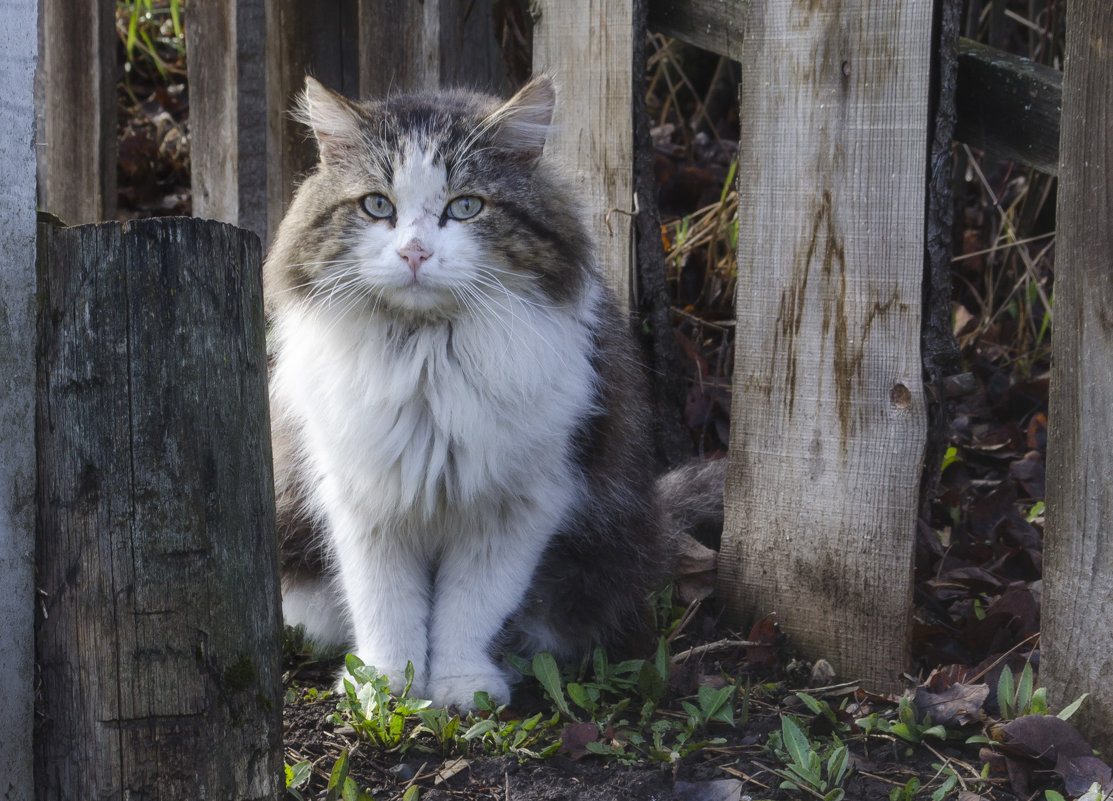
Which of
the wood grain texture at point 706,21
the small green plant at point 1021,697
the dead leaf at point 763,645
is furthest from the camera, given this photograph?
the wood grain texture at point 706,21

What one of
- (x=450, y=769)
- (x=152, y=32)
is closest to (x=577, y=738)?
(x=450, y=769)

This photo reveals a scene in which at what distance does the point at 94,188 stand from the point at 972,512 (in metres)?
3.45

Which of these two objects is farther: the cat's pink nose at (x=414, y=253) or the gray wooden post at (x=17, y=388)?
the cat's pink nose at (x=414, y=253)

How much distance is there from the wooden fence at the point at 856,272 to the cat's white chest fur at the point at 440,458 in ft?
1.80

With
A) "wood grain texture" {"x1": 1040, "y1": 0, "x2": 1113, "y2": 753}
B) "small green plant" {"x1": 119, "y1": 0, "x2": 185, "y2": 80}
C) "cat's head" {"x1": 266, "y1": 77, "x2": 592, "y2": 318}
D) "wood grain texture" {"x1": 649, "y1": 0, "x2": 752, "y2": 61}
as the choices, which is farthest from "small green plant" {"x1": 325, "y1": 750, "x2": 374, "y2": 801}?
"small green plant" {"x1": 119, "y1": 0, "x2": 185, "y2": 80}

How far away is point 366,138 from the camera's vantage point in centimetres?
261

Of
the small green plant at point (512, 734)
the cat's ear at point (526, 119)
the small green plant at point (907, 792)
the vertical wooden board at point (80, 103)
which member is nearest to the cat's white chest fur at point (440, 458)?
the small green plant at point (512, 734)

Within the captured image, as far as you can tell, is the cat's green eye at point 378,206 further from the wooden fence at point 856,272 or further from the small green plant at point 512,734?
the small green plant at point 512,734

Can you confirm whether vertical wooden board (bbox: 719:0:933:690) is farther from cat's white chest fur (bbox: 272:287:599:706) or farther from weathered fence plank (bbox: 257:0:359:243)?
weathered fence plank (bbox: 257:0:359:243)

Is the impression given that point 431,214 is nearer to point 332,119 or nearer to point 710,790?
point 332,119

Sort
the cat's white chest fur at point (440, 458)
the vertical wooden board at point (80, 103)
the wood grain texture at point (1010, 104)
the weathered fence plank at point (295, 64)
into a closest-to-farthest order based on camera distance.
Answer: the cat's white chest fur at point (440, 458), the wood grain texture at point (1010, 104), the weathered fence plank at point (295, 64), the vertical wooden board at point (80, 103)

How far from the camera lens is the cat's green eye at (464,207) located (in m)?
2.56

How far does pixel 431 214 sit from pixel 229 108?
62.6 inches

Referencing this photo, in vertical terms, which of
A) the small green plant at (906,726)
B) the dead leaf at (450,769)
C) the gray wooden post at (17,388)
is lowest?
the dead leaf at (450,769)
